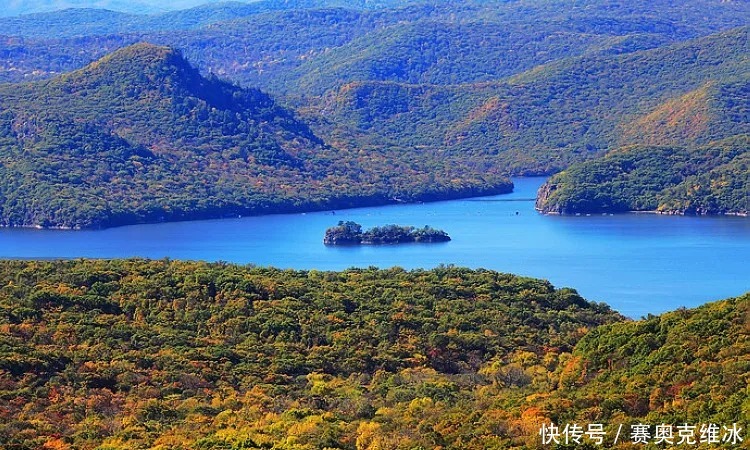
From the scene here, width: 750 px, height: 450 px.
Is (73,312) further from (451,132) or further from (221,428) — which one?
(451,132)

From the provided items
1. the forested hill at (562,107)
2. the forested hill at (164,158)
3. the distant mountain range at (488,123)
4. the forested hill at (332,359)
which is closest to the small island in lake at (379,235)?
the forested hill at (164,158)

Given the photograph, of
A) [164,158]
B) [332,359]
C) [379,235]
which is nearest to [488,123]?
[164,158]

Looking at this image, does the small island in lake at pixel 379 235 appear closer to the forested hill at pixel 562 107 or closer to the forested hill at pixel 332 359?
the forested hill at pixel 332 359

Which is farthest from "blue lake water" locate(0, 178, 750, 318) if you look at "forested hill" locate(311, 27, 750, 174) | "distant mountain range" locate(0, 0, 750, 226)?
"forested hill" locate(311, 27, 750, 174)

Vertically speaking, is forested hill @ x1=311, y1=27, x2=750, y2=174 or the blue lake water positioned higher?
forested hill @ x1=311, y1=27, x2=750, y2=174

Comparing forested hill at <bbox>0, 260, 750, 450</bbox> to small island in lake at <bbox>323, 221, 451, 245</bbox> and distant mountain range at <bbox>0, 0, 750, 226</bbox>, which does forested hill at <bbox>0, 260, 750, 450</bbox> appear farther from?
distant mountain range at <bbox>0, 0, 750, 226</bbox>

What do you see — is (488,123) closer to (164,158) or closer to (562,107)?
(562,107)
